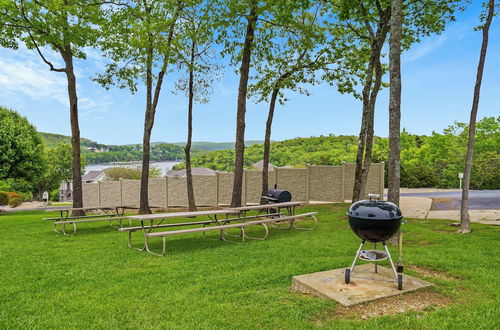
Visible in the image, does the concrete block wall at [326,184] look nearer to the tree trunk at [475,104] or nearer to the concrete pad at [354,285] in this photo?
the tree trunk at [475,104]

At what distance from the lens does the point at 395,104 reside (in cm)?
672

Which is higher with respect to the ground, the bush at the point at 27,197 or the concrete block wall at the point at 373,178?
the concrete block wall at the point at 373,178

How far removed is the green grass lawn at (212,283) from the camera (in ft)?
11.1

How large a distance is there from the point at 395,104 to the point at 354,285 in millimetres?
Answer: 3955

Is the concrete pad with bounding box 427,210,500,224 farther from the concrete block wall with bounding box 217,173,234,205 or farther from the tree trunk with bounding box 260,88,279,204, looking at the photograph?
the concrete block wall with bounding box 217,173,234,205

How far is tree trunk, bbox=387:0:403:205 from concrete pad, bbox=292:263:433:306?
7.41 feet

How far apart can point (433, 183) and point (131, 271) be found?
30788 millimetres

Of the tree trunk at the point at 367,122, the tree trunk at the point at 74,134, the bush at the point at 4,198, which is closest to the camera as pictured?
the tree trunk at the point at 367,122

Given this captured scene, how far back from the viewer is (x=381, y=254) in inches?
181

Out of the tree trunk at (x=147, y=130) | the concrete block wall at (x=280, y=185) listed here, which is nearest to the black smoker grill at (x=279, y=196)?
the concrete block wall at (x=280, y=185)

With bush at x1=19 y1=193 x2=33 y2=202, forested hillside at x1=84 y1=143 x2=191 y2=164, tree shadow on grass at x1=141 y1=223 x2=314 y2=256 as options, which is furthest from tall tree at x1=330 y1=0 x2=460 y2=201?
bush at x1=19 y1=193 x2=33 y2=202

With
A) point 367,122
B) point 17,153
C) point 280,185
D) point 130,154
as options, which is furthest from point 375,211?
point 130,154

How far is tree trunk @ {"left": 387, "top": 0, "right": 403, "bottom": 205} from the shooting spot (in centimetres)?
660

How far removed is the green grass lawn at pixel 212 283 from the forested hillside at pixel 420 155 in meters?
25.8
